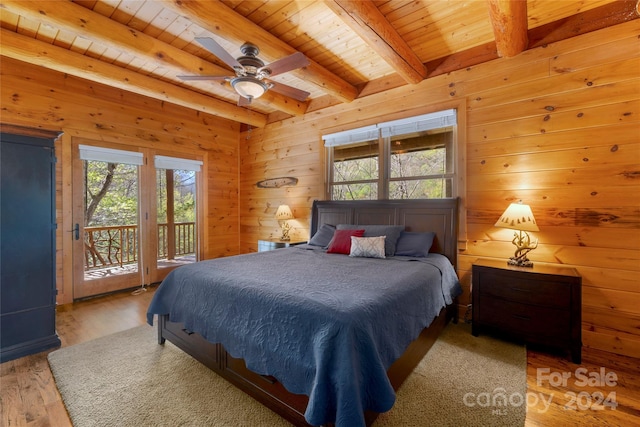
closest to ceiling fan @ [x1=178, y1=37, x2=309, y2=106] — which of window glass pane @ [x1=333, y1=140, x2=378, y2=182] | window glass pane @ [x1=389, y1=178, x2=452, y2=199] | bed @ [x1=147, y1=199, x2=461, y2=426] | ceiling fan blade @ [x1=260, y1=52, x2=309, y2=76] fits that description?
ceiling fan blade @ [x1=260, y1=52, x2=309, y2=76]

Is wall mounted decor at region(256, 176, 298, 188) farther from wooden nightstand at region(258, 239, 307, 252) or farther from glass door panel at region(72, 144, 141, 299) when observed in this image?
glass door panel at region(72, 144, 141, 299)

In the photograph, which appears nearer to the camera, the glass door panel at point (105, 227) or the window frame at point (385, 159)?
the window frame at point (385, 159)

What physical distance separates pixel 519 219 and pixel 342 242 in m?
1.68

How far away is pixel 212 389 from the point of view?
1880mm

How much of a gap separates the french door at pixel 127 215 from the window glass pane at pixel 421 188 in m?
3.41

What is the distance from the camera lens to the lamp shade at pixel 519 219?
7.86 ft

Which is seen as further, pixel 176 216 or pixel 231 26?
pixel 176 216

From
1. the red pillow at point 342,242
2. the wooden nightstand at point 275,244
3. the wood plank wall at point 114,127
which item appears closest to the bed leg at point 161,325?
the red pillow at point 342,242

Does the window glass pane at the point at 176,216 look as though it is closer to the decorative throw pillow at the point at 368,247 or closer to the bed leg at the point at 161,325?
the bed leg at the point at 161,325

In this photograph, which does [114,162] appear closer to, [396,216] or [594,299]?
[396,216]

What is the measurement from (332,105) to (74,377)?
404cm

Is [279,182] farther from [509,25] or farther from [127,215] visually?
[509,25]

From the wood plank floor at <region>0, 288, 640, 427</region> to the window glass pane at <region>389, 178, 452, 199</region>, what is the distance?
69.3 inches

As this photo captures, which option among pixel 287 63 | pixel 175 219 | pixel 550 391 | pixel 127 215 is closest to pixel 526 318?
pixel 550 391
